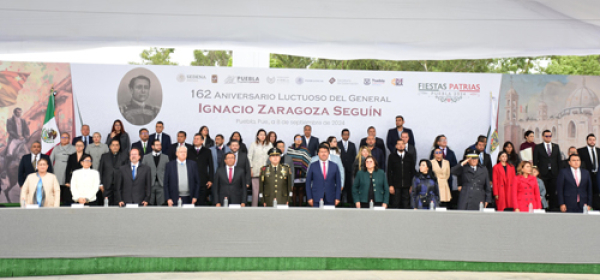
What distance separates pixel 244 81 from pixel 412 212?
4197mm

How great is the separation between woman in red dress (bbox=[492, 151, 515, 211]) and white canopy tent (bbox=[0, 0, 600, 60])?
219cm

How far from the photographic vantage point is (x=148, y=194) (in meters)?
7.27

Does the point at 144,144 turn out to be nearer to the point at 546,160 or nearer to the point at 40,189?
the point at 40,189

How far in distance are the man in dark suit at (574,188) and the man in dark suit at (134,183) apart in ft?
18.4

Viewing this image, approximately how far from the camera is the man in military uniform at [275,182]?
729 centimetres

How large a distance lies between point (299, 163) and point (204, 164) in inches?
55.8

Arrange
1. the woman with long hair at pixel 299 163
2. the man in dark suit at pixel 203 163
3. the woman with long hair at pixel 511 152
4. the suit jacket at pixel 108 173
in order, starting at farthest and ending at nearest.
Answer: the woman with long hair at pixel 511 152 → the woman with long hair at pixel 299 163 → the man in dark suit at pixel 203 163 → the suit jacket at pixel 108 173

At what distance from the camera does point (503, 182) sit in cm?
809

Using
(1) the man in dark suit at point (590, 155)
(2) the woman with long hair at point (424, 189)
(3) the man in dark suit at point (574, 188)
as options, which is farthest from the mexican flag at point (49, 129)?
(1) the man in dark suit at point (590, 155)

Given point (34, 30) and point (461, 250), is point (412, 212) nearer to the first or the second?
point (461, 250)

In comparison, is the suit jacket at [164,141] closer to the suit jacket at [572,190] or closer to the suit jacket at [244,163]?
the suit jacket at [244,163]

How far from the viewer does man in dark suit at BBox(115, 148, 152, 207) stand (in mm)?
7227

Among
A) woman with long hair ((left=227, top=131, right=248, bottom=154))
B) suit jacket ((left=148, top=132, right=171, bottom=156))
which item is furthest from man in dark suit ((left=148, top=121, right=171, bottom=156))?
woman with long hair ((left=227, top=131, right=248, bottom=154))

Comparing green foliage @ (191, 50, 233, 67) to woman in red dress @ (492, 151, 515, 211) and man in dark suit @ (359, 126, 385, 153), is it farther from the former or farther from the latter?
woman in red dress @ (492, 151, 515, 211)
